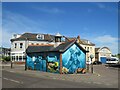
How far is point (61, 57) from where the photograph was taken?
29.5m

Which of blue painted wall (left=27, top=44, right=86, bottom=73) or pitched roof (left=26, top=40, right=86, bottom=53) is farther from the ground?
pitched roof (left=26, top=40, right=86, bottom=53)

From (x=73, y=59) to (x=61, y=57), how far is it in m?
2.02

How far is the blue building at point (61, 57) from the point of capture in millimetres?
29719

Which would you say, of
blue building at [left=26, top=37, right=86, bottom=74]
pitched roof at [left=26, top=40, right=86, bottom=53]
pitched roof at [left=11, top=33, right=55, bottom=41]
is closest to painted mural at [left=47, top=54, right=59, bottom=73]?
blue building at [left=26, top=37, right=86, bottom=74]

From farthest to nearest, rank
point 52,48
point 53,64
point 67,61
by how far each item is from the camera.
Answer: point 52,48
point 53,64
point 67,61

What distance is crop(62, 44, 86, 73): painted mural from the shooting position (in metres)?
29.8

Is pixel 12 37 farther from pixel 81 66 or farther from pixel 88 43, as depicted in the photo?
pixel 81 66

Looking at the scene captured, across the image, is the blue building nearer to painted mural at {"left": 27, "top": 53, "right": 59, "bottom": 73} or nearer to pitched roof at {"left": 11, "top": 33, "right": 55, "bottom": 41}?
painted mural at {"left": 27, "top": 53, "right": 59, "bottom": 73}

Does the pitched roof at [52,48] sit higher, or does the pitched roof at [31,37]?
the pitched roof at [31,37]

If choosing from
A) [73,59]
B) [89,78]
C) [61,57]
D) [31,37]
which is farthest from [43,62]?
[31,37]

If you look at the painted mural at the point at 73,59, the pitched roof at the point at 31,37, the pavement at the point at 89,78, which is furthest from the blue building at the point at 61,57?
the pitched roof at the point at 31,37

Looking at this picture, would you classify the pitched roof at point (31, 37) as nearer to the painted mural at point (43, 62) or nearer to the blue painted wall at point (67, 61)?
the painted mural at point (43, 62)

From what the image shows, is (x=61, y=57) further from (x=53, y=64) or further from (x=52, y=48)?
(x=52, y=48)

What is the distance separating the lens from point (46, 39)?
65.6 metres
